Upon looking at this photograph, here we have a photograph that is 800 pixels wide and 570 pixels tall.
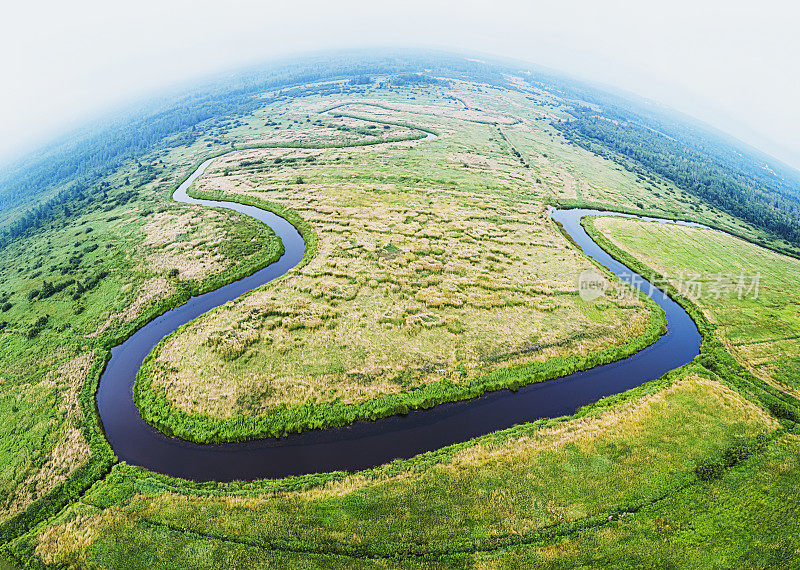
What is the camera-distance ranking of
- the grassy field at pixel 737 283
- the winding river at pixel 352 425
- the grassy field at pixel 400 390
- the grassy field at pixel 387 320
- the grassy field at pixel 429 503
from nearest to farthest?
the grassy field at pixel 429 503 → the grassy field at pixel 400 390 → the winding river at pixel 352 425 → the grassy field at pixel 387 320 → the grassy field at pixel 737 283

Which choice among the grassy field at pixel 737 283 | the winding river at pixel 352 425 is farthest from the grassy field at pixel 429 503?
the grassy field at pixel 737 283

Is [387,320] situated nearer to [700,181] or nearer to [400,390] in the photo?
[400,390]

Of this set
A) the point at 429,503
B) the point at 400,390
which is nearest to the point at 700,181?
the point at 400,390

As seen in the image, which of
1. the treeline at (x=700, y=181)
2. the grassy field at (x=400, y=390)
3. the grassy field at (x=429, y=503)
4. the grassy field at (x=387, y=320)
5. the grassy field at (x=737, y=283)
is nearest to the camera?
the grassy field at (x=429, y=503)

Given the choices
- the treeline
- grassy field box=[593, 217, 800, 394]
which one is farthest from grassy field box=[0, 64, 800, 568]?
the treeline

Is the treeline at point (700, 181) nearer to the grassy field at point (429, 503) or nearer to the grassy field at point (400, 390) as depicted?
the grassy field at point (400, 390)
